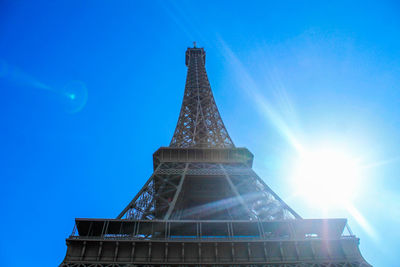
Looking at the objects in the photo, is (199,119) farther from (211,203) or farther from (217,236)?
(217,236)

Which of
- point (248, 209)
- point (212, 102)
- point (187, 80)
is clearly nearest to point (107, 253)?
point (248, 209)

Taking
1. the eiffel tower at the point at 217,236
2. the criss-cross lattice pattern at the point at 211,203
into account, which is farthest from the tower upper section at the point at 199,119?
the eiffel tower at the point at 217,236

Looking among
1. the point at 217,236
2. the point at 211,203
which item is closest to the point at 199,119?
the point at 211,203

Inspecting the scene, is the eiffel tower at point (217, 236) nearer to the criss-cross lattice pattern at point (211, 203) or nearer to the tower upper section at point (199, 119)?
the criss-cross lattice pattern at point (211, 203)

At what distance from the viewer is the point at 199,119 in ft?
139

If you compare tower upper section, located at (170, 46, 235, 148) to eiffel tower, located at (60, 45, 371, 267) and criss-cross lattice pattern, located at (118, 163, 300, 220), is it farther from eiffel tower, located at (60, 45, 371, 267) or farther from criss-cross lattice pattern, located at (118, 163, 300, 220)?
eiffel tower, located at (60, 45, 371, 267)

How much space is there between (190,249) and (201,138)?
20221 millimetres

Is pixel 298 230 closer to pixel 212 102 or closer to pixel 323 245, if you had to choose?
pixel 323 245

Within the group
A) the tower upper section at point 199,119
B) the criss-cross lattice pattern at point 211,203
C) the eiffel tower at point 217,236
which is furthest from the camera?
the tower upper section at point 199,119

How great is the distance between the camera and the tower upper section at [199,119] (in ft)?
122

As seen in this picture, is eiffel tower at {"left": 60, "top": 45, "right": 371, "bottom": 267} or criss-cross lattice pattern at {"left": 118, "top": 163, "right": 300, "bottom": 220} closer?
eiffel tower at {"left": 60, "top": 45, "right": 371, "bottom": 267}

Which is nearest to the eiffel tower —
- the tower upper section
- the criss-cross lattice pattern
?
the criss-cross lattice pattern

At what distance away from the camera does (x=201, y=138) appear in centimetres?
3834

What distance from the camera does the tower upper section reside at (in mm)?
37281
